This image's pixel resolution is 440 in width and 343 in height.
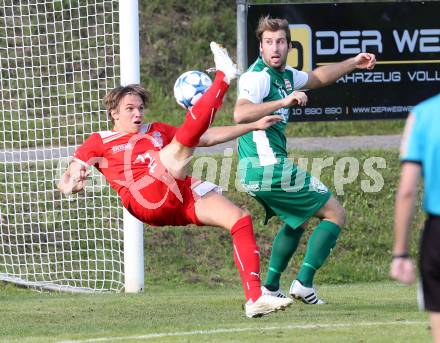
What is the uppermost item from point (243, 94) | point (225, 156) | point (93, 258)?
point (243, 94)

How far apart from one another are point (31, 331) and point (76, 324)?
40 cm

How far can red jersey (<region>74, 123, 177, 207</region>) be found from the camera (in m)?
8.04

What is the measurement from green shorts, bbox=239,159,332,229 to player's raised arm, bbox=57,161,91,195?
4.94 feet

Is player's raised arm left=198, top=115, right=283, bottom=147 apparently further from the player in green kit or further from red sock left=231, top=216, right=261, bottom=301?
the player in green kit

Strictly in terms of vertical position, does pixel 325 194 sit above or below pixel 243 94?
below

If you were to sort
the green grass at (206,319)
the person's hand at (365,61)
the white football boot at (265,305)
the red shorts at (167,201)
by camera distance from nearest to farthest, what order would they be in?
the green grass at (206,319), the white football boot at (265,305), the red shorts at (167,201), the person's hand at (365,61)

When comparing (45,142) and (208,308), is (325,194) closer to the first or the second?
(208,308)

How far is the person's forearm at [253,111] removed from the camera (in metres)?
8.09

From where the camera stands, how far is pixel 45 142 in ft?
41.6

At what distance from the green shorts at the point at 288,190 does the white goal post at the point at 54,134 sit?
3121 mm

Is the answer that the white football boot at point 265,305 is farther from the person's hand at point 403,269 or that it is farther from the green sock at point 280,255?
the person's hand at point 403,269

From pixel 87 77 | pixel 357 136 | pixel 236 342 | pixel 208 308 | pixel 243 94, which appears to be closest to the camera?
pixel 236 342

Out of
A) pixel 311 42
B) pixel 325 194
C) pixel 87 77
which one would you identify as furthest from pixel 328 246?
pixel 311 42

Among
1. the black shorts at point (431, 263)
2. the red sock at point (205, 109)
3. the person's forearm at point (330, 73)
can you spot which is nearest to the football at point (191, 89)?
the red sock at point (205, 109)
